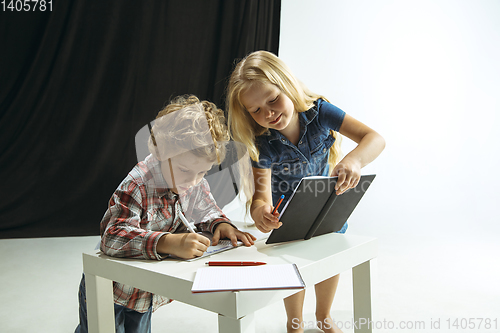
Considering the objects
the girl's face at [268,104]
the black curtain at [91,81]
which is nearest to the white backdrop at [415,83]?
the black curtain at [91,81]

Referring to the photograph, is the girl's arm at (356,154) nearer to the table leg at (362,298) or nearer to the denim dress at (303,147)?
the denim dress at (303,147)

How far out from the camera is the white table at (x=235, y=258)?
1.92ft

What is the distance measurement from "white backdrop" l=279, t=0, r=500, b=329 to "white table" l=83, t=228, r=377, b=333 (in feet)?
6.85

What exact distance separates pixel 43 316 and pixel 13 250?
108cm

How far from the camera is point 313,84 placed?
3068 millimetres

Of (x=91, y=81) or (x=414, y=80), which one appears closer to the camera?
(x=91, y=81)

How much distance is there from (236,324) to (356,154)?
1.93ft

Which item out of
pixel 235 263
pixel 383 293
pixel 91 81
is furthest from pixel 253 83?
pixel 91 81

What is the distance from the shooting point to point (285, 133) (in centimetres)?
125

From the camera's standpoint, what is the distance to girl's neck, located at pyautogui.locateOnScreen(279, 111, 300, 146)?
1231 mm

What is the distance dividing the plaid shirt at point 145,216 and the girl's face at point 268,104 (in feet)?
0.82

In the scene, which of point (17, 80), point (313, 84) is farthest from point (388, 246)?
point (17, 80)

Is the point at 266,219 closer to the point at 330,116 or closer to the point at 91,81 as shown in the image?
the point at 330,116

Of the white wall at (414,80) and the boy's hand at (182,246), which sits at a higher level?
the white wall at (414,80)
